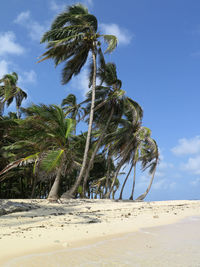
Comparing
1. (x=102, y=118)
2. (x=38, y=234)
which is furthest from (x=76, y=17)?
(x=38, y=234)

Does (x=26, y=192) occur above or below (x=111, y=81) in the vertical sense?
below

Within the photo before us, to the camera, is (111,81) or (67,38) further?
(111,81)

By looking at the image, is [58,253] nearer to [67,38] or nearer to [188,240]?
[188,240]

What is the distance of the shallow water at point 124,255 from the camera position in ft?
9.15

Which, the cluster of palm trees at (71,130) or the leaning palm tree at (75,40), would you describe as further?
the leaning palm tree at (75,40)

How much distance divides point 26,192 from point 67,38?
15.0 meters

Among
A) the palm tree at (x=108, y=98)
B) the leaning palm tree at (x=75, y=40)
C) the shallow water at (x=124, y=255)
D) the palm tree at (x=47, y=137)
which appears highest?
the leaning palm tree at (x=75, y=40)

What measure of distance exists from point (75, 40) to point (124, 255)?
14115mm

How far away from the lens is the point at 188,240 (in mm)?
4328

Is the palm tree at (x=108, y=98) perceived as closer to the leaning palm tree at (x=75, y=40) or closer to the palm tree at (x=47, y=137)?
the leaning palm tree at (x=75, y=40)

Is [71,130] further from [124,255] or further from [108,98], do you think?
[124,255]

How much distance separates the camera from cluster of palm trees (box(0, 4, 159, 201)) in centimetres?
1130

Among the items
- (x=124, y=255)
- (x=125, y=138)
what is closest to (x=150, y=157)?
(x=125, y=138)

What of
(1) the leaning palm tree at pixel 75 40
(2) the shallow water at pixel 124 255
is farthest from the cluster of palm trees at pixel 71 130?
(2) the shallow water at pixel 124 255
